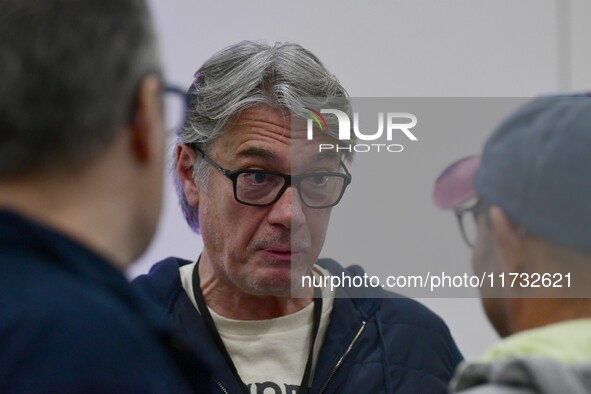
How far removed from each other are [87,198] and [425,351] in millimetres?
1165

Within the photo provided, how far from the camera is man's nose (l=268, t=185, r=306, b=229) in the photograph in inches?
80.5

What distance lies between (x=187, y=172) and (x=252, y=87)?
27cm

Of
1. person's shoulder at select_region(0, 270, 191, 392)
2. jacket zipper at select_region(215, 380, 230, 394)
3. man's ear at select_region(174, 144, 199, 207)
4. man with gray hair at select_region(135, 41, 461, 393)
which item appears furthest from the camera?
man's ear at select_region(174, 144, 199, 207)

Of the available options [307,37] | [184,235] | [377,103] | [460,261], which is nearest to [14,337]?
[460,261]

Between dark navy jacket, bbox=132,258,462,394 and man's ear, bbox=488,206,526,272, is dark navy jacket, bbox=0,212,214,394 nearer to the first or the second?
man's ear, bbox=488,206,526,272

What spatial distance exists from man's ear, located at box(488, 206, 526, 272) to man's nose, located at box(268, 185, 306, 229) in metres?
0.84

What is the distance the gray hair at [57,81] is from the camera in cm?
96

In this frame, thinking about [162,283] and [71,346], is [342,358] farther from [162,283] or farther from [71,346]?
[71,346]

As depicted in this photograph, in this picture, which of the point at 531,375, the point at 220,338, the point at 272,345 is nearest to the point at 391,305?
the point at 272,345

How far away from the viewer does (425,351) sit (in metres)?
2.00

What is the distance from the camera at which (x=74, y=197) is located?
996 millimetres

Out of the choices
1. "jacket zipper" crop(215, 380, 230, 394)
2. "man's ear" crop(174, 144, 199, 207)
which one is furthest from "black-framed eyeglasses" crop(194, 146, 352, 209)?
"jacket zipper" crop(215, 380, 230, 394)

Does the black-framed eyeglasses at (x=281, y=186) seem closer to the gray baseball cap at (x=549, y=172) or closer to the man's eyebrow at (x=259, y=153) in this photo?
the man's eyebrow at (x=259, y=153)

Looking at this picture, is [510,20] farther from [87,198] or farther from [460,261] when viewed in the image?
[87,198]
